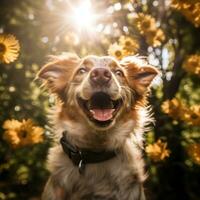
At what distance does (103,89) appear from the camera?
536 cm

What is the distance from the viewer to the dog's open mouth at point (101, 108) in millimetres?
5383

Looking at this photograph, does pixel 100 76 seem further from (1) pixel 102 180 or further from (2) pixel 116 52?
(2) pixel 116 52

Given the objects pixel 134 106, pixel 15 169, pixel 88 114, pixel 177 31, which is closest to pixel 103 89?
pixel 88 114

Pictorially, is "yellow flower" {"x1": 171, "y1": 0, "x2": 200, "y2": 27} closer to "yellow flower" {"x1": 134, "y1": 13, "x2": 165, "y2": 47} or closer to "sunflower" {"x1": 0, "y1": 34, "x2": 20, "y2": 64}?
"yellow flower" {"x1": 134, "y1": 13, "x2": 165, "y2": 47}

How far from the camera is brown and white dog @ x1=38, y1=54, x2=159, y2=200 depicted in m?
5.40

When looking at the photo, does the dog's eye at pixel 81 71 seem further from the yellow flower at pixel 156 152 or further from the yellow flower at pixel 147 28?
the yellow flower at pixel 156 152

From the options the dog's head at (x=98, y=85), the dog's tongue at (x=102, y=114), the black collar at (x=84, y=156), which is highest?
the dog's head at (x=98, y=85)

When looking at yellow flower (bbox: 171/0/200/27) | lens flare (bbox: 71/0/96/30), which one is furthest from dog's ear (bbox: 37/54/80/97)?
lens flare (bbox: 71/0/96/30)

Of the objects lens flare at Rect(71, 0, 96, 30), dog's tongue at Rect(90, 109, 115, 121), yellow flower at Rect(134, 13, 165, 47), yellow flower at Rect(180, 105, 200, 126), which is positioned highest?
lens flare at Rect(71, 0, 96, 30)

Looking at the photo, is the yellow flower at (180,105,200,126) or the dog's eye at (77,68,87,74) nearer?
the dog's eye at (77,68,87,74)

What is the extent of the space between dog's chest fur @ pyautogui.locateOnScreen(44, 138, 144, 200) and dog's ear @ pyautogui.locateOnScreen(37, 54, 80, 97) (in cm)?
89

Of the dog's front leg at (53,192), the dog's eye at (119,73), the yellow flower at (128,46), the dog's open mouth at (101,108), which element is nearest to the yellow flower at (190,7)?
the yellow flower at (128,46)

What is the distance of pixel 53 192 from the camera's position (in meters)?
5.50

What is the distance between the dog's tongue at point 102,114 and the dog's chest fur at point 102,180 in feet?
1.51
